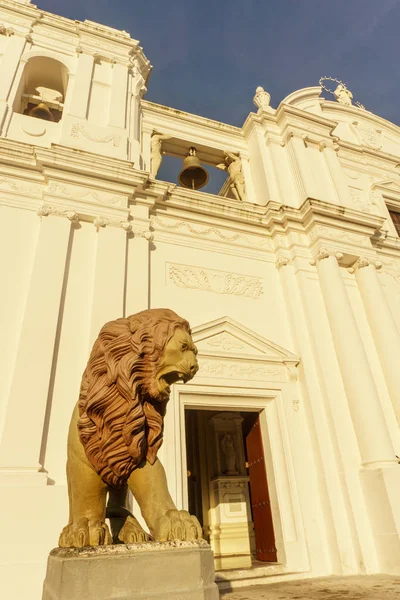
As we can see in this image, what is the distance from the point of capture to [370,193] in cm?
1118

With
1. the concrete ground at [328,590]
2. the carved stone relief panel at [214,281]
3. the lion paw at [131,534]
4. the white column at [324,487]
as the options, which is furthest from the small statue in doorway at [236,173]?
the lion paw at [131,534]

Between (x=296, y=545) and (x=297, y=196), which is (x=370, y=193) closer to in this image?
(x=297, y=196)

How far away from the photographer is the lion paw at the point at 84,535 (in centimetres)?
213

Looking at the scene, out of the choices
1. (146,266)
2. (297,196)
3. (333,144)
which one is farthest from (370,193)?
(146,266)

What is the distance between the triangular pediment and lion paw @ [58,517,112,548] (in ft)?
15.4

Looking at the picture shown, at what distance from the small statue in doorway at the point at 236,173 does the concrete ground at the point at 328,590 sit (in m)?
7.86

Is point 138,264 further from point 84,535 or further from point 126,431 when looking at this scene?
point 84,535

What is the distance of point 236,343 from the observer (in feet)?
23.6

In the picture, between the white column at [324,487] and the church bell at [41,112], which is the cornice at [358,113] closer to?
the church bell at [41,112]

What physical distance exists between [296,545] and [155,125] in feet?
31.1

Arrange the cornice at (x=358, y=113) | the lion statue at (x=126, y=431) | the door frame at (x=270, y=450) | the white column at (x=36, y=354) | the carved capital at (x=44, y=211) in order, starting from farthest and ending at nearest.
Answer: the cornice at (x=358, y=113) → the carved capital at (x=44, y=211) → the door frame at (x=270, y=450) → the white column at (x=36, y=354) → the lion statue at (x=126, y=431)

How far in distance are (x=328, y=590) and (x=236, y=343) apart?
3.76 metres

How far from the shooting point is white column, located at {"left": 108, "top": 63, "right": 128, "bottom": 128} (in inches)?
338

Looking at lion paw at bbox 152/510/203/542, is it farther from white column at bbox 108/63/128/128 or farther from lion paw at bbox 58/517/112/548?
white column at bbox 108/63/128/128
